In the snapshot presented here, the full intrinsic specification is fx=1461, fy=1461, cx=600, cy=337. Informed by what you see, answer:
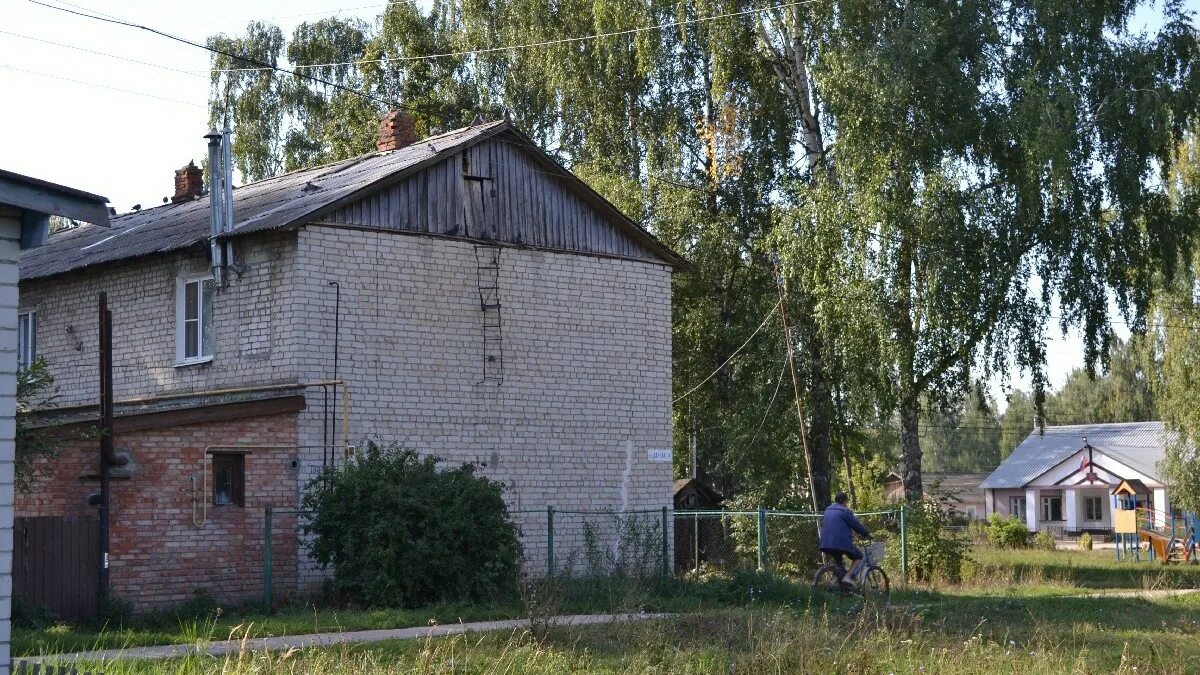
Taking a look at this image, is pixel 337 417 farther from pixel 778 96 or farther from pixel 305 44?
pixel 305 44

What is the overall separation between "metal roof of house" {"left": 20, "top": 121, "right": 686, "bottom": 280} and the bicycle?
6.90 metres

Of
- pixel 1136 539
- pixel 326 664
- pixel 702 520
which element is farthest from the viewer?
pixel 1136 539

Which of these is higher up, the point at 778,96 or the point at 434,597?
the point at 778,96

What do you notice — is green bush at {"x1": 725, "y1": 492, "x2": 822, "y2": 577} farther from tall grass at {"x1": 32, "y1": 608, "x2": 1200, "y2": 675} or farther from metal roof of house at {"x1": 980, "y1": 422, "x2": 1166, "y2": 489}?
metal roof of house at {"x1": 980, "y1": 422, "x2": 1166, "y2": 489}

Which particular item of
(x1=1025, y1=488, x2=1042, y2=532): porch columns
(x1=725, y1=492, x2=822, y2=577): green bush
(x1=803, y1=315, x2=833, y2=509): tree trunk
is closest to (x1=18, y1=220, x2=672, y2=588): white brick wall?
(x1=725, y1=492, x2=822, y2=577): green bush

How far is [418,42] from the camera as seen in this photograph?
132 feet

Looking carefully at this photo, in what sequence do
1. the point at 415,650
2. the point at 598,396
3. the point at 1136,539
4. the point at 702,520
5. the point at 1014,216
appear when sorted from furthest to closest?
1. the point at 1136,539
2. the point at 702,520
3. the point at 1014,216
4. the point at 598,396
5. the point at 415,650

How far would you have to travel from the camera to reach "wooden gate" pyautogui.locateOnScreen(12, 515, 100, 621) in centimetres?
1688

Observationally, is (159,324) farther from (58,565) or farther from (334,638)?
(334,638)

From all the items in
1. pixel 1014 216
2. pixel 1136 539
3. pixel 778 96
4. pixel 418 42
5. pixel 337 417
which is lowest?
pixel 1136 539

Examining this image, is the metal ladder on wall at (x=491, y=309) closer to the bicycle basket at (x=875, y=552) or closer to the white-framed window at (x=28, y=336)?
the bicycle basket at (x=875, y=552)

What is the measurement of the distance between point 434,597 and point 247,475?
327cm

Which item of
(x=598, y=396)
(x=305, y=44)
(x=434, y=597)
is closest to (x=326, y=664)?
(x=434, y=597)

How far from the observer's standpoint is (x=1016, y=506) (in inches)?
2520
